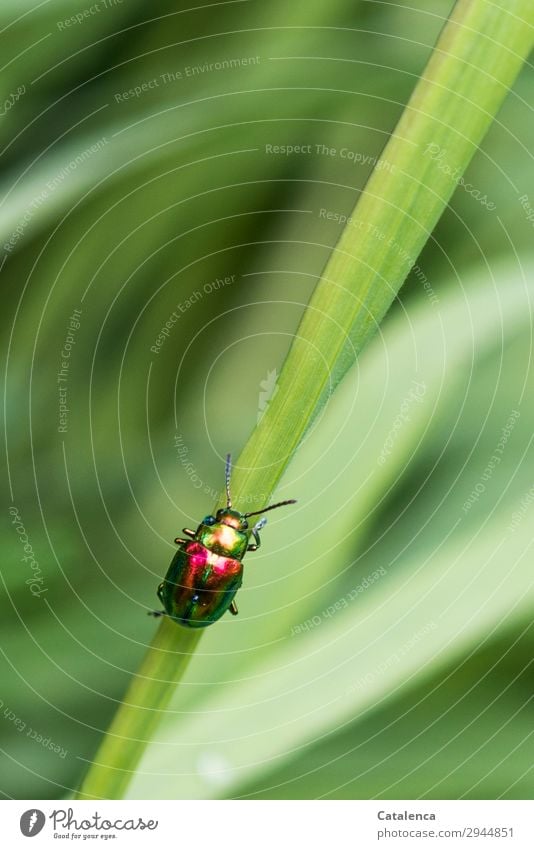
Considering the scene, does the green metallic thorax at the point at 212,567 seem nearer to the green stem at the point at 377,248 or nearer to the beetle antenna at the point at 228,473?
the beetle antenna at the point at 228,473

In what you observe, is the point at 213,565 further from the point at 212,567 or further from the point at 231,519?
the point at 231,519

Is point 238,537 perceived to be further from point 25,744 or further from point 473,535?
point 25,744

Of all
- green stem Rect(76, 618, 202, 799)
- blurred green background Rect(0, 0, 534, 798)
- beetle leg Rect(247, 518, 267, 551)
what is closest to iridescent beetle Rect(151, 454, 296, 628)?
beetle leg Rect(247, 518, 267, 551)

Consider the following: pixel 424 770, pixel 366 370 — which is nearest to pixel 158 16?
pixel 366 370

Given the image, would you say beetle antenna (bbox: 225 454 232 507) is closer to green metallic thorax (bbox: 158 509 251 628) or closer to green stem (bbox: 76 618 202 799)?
green metallic thorax (bbox: 158 509 251 628)

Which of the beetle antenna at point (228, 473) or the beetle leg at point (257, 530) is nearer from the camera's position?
the beetle antenna at point (228, 473)

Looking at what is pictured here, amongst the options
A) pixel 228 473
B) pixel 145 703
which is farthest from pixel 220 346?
pixel 145 703

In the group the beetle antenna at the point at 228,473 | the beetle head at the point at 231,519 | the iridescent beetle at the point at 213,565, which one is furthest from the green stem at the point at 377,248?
the beetle head at the point at 231,519
